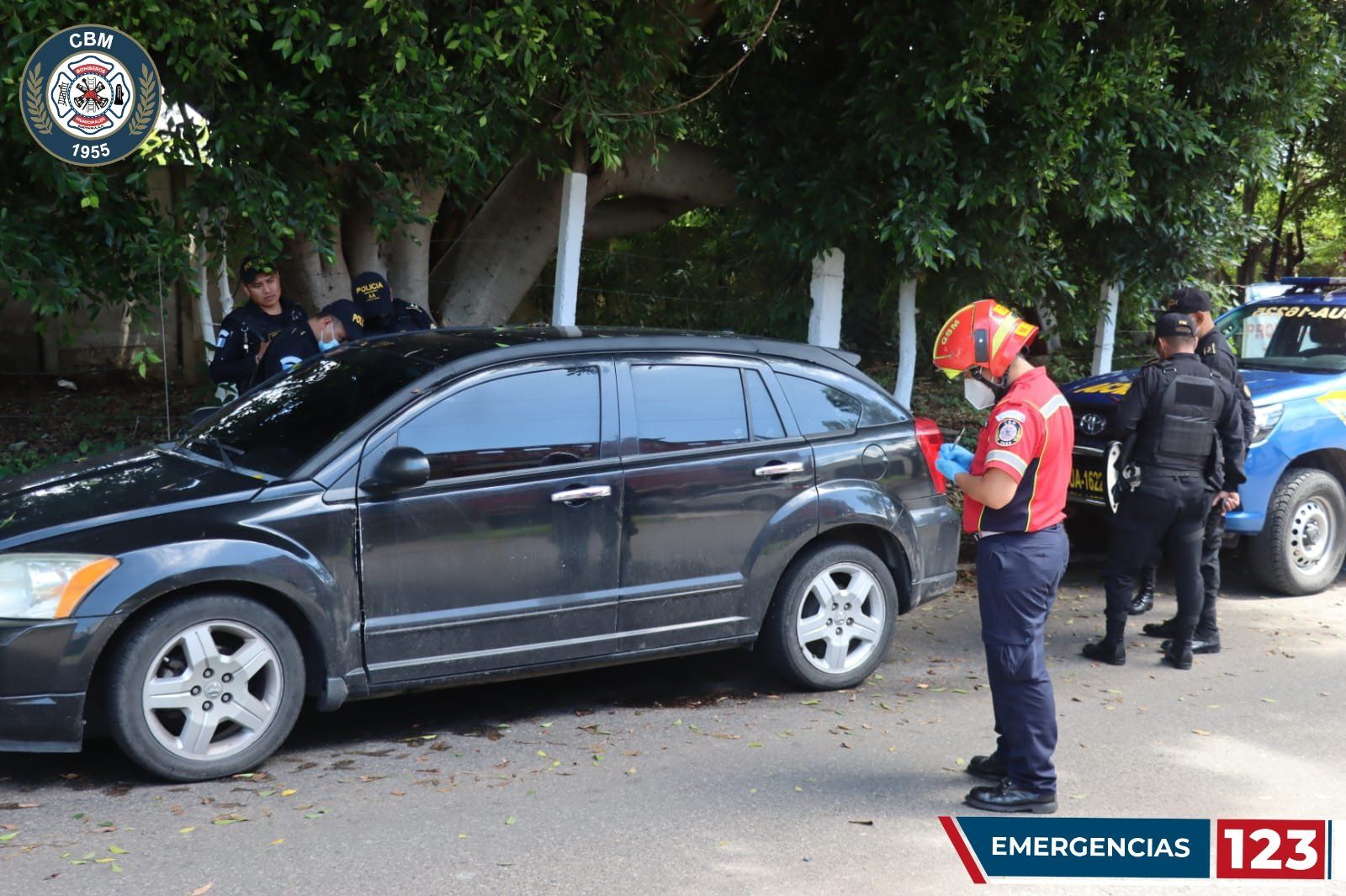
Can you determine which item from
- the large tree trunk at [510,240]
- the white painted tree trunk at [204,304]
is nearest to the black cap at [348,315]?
the white painted tree trunk at [204,304]

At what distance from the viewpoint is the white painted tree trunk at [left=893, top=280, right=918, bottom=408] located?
36.0 ft

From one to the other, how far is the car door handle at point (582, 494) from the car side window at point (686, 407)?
0.27 m

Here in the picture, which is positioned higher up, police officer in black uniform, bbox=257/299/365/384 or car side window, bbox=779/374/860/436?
police officer in black uniform, bbox=257/299/365/384

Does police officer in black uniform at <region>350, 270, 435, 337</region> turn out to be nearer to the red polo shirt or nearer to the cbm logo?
the cbm logo

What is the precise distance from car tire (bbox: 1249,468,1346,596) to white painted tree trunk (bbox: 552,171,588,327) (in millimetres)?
4833

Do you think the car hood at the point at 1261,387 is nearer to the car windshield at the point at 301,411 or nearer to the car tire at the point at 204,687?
the car windshield at the point at 301,411

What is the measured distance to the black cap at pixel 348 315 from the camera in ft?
25.8

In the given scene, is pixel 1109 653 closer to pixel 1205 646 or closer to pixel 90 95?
pixel 1205 646

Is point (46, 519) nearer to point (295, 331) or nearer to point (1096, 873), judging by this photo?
point (295, 331)

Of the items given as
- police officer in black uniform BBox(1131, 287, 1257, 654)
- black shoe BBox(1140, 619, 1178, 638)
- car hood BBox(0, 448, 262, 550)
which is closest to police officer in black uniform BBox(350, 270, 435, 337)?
car hood BBox(0, 448, 262, 550)

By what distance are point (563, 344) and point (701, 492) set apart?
0.86 metres

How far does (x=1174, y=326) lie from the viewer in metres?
6.76

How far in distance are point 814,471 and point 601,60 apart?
367cm

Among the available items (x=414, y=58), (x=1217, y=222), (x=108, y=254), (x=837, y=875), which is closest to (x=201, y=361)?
(x=108, y=254)
